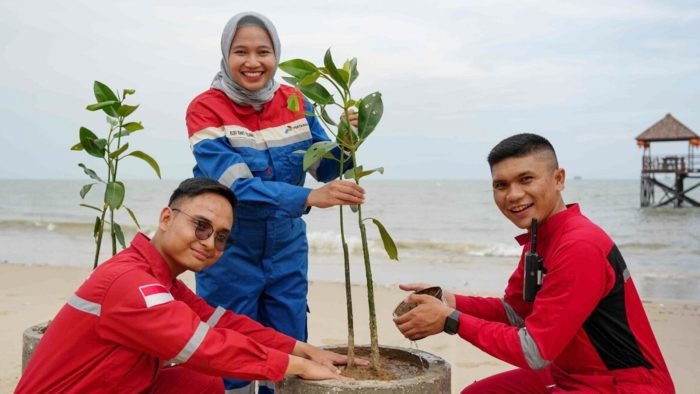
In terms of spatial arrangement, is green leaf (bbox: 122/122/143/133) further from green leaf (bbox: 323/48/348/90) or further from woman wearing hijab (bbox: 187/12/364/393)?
green leaf (bbox: 323/48/348/90)

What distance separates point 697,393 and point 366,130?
266 cm

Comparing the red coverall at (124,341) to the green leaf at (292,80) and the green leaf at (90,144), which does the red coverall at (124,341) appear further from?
the green leaf at (90,144)

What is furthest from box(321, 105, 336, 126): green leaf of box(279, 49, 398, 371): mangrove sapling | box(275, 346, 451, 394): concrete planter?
box(275, 346, 451, 394): concrete planter

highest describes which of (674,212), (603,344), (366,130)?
(366,130)

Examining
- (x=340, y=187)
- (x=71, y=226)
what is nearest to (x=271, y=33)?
(x=340, y=187)

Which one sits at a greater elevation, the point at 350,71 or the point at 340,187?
the point at 350,71

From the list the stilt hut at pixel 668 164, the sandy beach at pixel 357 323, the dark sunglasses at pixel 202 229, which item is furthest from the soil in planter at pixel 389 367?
the stilt hut at pixel 668 164

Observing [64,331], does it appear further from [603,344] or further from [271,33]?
[603,344]

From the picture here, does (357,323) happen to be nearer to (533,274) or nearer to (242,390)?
(242,390)

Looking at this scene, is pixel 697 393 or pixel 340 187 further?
pixel 697 393

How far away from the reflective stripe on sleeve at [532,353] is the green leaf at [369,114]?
32.3 inches

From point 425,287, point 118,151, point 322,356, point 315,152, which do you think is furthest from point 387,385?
point 118,151

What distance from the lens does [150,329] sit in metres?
1.91

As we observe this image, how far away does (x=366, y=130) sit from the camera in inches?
93.7
